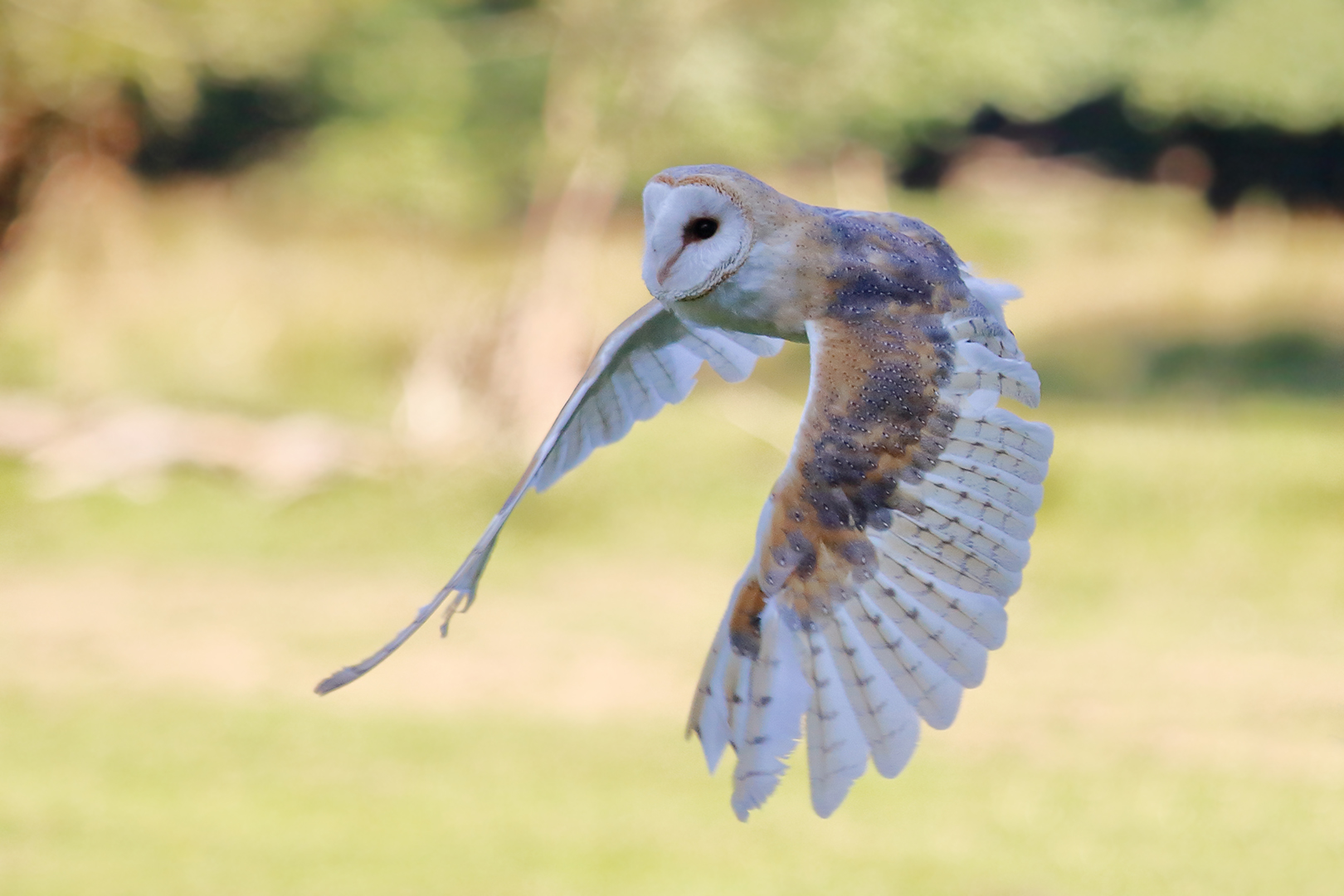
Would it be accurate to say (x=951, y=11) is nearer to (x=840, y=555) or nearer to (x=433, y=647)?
(x=433, y=647)

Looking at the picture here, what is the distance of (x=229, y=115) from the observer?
16641 millimetres

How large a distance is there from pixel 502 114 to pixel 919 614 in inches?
527

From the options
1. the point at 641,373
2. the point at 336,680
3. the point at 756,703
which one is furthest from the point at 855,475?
the point at 336,680

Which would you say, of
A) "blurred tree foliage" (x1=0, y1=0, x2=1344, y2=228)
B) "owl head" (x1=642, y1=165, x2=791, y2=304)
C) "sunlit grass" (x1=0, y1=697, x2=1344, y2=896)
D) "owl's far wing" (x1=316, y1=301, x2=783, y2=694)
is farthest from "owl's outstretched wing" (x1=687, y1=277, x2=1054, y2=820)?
"blurred tree foliage" (x1=0, y1=0, x2=1344, y2=228)

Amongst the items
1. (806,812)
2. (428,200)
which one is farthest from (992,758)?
(428,200)

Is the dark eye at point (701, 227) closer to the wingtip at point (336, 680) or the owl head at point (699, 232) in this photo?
the owl head at point (699, 232)

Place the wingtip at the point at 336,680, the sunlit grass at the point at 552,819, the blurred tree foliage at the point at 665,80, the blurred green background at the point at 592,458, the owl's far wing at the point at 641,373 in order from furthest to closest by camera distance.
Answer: the blurred tree foliage at the point at 665,80
the blurred green background at the point at 592,458
the sunlit grass at the point at 552,819
the owl's far wing at the point at 641,373
the wingtip at the point at 336,680

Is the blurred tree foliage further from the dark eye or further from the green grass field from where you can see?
the dark eye

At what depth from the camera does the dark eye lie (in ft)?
4.92

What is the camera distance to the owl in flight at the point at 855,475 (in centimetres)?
148

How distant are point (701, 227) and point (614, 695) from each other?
637 cm

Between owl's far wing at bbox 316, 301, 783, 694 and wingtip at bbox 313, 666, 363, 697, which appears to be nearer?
wingtip at bbox 313, 666, 363, 697

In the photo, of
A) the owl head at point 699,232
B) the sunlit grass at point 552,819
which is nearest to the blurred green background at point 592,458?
the sunlit grass at point 552,819

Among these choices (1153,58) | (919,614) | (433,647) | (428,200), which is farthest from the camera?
(1153,58)
